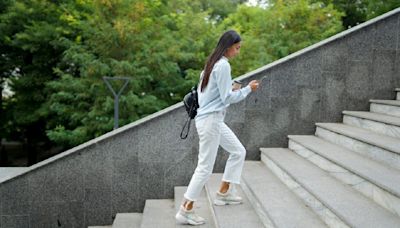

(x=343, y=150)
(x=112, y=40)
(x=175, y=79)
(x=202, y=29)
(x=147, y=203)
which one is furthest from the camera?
(x=202, y=29)

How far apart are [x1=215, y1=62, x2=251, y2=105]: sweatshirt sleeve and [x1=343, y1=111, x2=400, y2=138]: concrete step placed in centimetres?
209

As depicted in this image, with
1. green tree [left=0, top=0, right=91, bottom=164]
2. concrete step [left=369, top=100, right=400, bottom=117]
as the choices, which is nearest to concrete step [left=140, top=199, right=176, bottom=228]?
concrete step [left=369, top=100, right=400, bottom=117]

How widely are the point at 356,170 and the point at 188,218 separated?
5.80 feet

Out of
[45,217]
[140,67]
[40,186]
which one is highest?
[140,67]

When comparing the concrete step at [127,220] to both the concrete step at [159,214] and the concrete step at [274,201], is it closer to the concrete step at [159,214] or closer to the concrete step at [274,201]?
the concrete step at [159,214]

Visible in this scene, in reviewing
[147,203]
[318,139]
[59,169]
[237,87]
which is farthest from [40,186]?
[318,139]

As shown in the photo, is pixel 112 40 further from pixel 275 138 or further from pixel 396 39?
pixel 396 39

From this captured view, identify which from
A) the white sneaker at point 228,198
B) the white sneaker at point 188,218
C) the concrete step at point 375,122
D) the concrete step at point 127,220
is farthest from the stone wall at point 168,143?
the white sneaker at point 188,218

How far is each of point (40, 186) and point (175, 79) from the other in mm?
5211

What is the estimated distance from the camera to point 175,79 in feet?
30.2

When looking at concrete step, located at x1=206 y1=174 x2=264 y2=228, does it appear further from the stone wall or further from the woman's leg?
the stone wall

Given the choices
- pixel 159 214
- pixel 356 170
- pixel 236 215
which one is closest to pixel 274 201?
pixel 236 215

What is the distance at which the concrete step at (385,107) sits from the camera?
15.0ft

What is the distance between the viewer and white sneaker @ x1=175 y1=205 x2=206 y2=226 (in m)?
3.44
